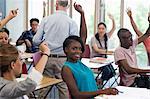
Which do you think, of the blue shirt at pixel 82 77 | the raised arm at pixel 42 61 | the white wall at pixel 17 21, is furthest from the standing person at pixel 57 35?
the white wall at pixel 17 21

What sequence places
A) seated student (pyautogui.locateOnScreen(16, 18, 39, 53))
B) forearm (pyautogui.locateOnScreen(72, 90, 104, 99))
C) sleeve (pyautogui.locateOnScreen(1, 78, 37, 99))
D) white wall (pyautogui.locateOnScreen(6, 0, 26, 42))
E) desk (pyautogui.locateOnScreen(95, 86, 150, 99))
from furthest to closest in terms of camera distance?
white wall (pyautogui.locateOnScreen(6, 0, 26, 42))
seated student (pyautogui.locateOnScreen(16, 18, 39, 53))
desk (pyautogui.locateOnScreen(95, 86, 150, 99))
forearm (pyautogui.locateOnScreen(72, 90, 104, 99))
sleeve (pyautogui.locateOnScreen(1, 78, 37, 99))

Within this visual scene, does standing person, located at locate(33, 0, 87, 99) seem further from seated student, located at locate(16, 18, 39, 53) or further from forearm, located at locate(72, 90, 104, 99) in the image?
seated student, located at locate(16, 18, 39, 53)

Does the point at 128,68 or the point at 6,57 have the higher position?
the point at 6,57

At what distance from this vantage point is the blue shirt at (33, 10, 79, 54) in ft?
13.1

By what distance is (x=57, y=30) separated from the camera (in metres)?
4.01

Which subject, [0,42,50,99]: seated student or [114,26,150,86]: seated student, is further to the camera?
[114,26,150,86]: seated student

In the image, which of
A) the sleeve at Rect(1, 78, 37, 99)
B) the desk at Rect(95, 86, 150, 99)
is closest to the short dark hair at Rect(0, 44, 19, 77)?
the sleeve at Rect(1, 78, 37, 99)

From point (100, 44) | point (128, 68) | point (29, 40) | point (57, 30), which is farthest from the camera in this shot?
point (29, 40)

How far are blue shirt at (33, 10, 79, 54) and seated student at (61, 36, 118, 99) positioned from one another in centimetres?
122

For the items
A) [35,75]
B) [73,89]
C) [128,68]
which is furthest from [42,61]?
[128,68]

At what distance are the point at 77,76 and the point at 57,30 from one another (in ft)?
5.12

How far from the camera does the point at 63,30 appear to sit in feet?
13.1

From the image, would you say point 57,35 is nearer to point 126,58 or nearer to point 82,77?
point 126,58

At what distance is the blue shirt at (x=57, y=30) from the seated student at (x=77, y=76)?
4.01 ft
